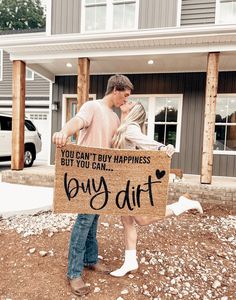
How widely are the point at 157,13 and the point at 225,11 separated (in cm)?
173

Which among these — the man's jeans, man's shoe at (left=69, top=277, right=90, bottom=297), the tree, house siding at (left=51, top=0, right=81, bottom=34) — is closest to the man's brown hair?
the man's jeans

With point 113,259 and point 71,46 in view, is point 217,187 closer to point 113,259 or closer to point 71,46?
point 113,259

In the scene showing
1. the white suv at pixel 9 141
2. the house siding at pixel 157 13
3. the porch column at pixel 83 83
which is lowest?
the white suv at pixel 9 141

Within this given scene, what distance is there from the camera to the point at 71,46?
6.08 m

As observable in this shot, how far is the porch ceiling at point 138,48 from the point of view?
5.36m

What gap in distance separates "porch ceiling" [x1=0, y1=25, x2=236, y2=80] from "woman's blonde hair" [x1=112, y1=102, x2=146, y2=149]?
3.76 meters

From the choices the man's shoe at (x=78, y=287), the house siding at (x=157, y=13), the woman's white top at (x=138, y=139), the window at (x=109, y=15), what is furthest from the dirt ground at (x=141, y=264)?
the window at (x=109, y=15)

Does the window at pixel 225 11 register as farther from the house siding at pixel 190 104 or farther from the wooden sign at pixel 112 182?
the wooden sign at pixel 112 182

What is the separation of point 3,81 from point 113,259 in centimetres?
1392

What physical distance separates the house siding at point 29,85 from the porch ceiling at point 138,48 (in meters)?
6.94

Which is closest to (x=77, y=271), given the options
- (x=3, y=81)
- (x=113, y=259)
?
(x=113, y=259)

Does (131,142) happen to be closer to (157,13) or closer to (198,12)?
(157,13)

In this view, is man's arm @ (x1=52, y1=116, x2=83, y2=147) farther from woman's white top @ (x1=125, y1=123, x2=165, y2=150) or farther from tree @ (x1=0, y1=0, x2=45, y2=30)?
tree @ (x1=0, y1=0, x2=45, y2=30)

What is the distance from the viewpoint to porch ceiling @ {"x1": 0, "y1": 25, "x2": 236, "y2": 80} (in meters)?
5.36
